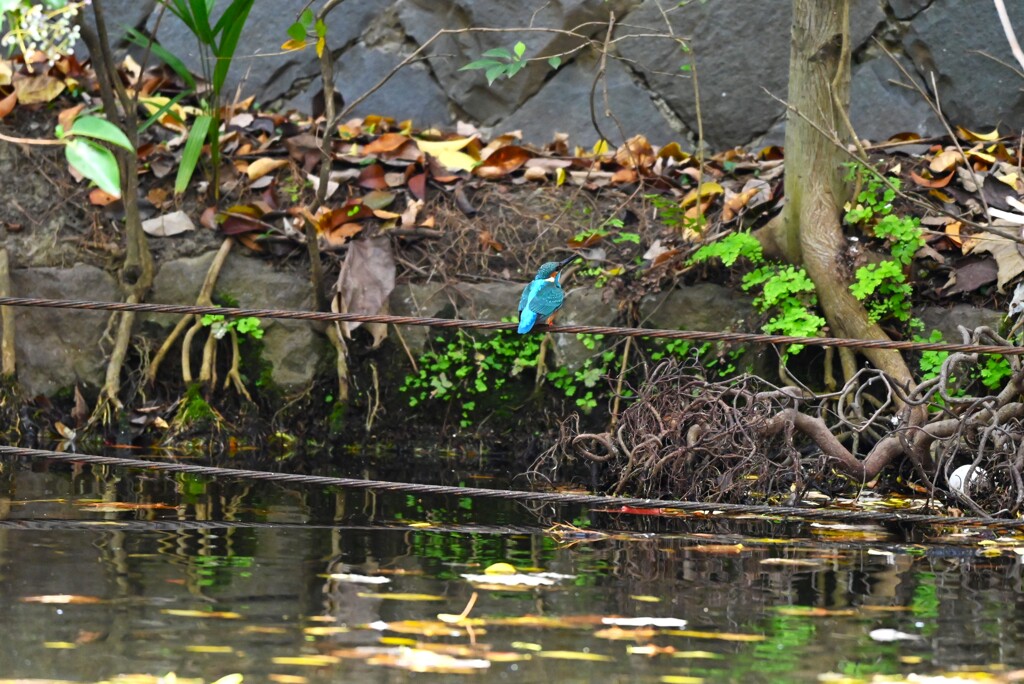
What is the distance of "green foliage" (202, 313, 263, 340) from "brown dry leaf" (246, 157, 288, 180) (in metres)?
0.84

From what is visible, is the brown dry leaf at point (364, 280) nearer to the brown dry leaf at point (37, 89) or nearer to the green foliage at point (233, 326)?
the green foliage at point (233, 326)

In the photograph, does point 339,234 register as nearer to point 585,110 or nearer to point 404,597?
point 585,110

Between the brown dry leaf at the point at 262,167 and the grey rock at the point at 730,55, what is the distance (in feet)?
7.42

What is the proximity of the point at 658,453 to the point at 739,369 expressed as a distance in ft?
3.56

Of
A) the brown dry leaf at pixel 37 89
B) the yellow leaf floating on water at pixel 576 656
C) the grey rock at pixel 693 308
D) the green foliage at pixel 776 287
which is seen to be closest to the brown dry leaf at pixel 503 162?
the grey rock at pixel 693 308

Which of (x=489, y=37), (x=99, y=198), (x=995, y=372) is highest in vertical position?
(x=489, y=37)

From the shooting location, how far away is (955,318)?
5582mm

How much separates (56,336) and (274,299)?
1168mm

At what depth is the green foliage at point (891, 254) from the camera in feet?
18.0

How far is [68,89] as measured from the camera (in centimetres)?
675

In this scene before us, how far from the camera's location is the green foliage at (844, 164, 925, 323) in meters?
5.48

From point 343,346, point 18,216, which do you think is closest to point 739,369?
point 343,346

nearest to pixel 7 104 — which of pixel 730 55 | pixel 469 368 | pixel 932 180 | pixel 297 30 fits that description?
pixel 297 30

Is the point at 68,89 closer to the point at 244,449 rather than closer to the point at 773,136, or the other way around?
the point at 244,449
